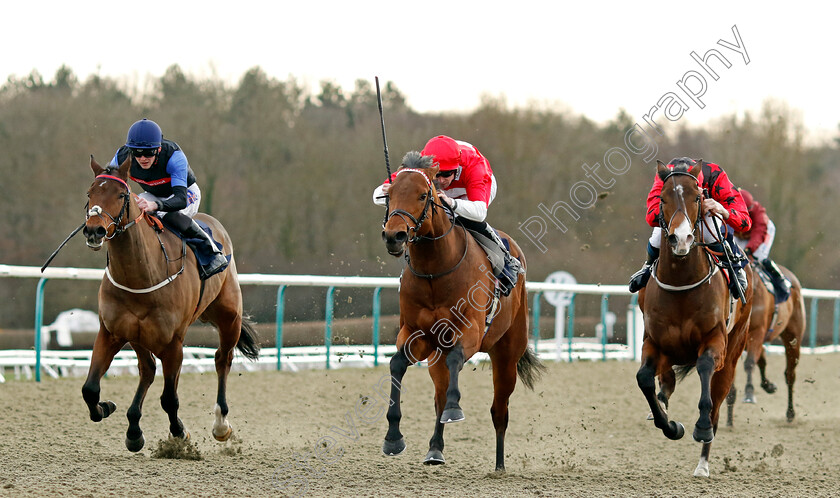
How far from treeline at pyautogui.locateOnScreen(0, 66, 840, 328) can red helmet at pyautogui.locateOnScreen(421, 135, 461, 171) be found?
994 centimetres

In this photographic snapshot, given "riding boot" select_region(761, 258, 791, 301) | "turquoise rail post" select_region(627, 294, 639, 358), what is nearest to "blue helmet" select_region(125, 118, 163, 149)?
"riding boot" select_region(761, 258, 791, 301)

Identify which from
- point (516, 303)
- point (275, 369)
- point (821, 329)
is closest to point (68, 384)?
point (275, 369)

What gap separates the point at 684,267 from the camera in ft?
18.6

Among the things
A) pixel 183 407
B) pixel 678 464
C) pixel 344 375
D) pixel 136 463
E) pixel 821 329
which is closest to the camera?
pixel 136 463

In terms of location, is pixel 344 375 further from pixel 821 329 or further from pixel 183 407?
pixel 821 329

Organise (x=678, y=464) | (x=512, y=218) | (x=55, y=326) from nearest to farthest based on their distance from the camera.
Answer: (x=678, y=464) < (x=55, y=326) < (x=512, y=218)

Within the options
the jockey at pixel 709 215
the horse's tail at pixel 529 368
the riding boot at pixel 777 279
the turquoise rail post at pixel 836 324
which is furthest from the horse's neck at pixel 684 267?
the turquoise rail post at pixel 836 324

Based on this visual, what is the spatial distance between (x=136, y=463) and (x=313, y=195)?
1459 cm

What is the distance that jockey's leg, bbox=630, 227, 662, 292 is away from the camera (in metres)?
6.03

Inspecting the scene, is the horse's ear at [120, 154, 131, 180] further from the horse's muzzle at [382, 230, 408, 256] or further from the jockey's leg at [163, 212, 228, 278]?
the horse's muzzle at [382, 230, 408, 256]

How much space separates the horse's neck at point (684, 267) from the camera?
5664 millimetres

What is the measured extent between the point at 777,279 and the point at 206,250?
18.7 ft

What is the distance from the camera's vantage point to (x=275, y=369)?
453 inches

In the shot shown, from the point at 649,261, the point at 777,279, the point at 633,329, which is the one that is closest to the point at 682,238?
the point at 649,261
